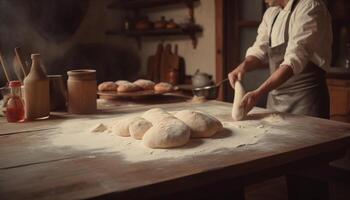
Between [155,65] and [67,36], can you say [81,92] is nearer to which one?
[155,65]

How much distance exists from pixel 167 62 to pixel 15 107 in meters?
3.41

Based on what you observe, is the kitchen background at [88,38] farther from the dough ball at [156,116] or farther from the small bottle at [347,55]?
the dough ball at [156,116]

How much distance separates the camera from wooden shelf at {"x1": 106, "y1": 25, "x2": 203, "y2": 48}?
453 cm

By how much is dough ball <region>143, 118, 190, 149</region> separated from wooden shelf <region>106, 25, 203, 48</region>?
327cm

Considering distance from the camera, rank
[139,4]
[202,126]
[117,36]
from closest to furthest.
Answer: [202,126], [139,4], [117,36]

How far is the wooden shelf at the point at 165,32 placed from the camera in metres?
4.53

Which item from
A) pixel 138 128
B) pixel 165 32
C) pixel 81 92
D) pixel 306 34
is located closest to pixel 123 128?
pixel 138 128

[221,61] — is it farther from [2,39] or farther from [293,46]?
[2,39]

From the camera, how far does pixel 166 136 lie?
1308mm

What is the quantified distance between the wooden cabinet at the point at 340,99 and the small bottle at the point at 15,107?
2.69 metres

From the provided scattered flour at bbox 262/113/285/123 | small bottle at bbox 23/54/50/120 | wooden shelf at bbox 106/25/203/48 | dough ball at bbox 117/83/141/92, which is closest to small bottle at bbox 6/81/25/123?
small bottle at bbox 23/54/50/120

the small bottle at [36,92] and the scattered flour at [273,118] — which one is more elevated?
the small bottle at [36,92]

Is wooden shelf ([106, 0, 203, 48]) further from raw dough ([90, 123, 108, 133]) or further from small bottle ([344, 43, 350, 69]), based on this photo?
raw dough ([90, 123, 108, 133])

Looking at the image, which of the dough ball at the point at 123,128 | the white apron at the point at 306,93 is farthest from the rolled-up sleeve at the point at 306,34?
the dough ball at the point at 123,128
